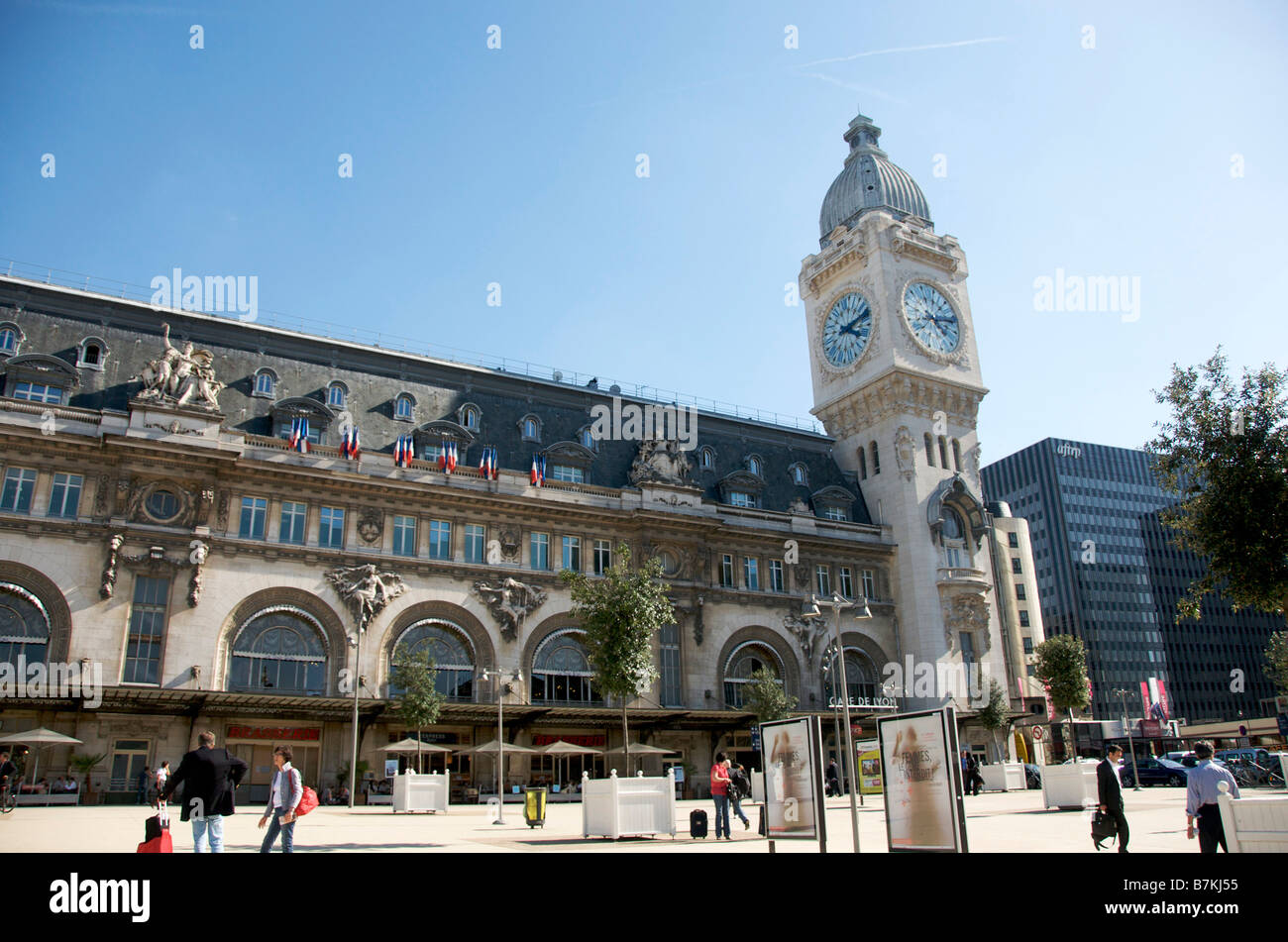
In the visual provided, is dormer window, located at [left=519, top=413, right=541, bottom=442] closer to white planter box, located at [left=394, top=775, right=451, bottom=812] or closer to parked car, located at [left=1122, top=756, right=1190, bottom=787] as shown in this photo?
white planter box, located at [left=394, top=775, right=451, bottom=812]

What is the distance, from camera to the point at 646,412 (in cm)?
6347

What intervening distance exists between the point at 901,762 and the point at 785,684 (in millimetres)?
A: 44196

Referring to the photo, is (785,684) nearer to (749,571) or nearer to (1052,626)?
(749,571)

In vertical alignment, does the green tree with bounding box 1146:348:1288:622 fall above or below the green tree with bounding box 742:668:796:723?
above

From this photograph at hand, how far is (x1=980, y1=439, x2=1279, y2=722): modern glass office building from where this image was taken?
129 metres

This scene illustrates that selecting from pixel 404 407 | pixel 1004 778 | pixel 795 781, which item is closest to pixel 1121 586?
pixel 1004 778

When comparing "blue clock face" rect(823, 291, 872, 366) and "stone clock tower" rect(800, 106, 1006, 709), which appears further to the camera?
"blue clock face" rect(823, 291, 872, 366)

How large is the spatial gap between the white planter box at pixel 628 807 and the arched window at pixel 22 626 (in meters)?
29.7

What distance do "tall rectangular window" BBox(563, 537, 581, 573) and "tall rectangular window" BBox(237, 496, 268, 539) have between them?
16.3 m

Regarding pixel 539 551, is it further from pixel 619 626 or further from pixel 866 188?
pixel 866 188

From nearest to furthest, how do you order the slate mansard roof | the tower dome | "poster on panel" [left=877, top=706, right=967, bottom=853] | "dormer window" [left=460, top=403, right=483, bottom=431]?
"poster on panel" [left=877, top=706, right=967, bottom=853] → the slate mansard roof → "dormer window" [left=460, top=403, right=483, bottom=431] → the tower dome

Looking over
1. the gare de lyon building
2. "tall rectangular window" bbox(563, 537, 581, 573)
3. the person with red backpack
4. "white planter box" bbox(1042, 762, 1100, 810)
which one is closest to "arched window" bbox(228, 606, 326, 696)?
the gare de lyon building

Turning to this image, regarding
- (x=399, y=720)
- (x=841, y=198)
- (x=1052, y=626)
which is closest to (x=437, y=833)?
(x=399, y=720)

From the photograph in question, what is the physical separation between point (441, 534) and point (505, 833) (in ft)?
87.0
